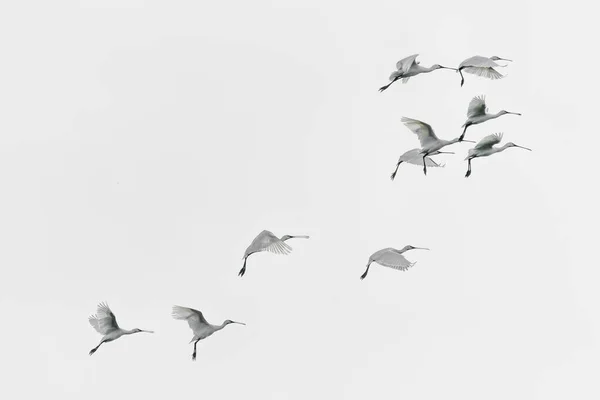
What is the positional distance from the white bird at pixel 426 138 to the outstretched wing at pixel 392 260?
163 inches

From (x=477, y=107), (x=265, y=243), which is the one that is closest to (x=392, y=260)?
(x=265, y=243)

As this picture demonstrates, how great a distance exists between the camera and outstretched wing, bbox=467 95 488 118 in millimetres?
57969

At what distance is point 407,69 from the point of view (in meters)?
58.0

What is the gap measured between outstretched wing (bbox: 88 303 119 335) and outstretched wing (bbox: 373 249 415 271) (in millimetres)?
10608

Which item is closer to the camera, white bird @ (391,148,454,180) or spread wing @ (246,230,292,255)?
spread wing @ (246,230,292,255)

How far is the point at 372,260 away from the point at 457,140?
5870 millimetres

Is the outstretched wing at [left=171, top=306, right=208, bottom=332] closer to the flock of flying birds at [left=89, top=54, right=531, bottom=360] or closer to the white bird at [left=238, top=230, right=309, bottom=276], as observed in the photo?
the flock of flying birds at [left=89, top=54, right=531, bottom=360]

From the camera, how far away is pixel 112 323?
60812mm

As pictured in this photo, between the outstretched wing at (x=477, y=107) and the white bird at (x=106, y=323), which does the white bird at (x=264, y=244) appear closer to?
the white bird at (x=106, y=323)

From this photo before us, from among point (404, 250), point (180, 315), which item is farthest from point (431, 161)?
point (180, 315)

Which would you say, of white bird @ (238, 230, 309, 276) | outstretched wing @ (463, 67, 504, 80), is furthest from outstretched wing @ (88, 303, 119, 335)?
outstretched wing @ (463, 67, 504, 80)

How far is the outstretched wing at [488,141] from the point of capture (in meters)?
59.0

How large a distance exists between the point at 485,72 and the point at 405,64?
291cm

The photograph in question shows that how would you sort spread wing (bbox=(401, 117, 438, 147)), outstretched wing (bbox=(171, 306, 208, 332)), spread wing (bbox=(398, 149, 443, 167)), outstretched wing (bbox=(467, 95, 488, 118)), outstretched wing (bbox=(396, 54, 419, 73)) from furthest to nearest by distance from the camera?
spread wing (bbox=(398, 149, 443, 167)), spread wing (bbox=(401, 117, 438, 147)), outstretched wing (bbox=(171, 306, 208, 332)), outstretched wing (bbox=(467, 95, 488, 118)), outstretched wing (bbox=(396, 54, 419, 73))
